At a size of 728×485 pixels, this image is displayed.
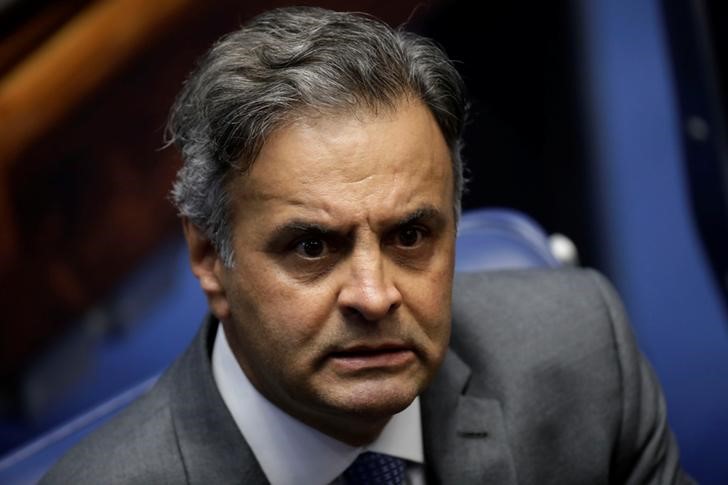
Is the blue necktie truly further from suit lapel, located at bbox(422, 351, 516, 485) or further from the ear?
the ear

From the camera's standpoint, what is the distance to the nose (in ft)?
3.75

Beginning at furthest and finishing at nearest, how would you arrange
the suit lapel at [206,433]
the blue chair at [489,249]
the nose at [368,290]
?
the blue chair at [489,249] → the suit lapel at [206,433] → the nose at [368,290]

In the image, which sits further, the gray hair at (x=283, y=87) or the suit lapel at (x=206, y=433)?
the suit lapel at (x=206, y=433)

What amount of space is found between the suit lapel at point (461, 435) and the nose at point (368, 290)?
0.97 ft

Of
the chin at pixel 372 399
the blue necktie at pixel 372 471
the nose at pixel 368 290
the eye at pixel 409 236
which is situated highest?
the eye at pixel 409 236

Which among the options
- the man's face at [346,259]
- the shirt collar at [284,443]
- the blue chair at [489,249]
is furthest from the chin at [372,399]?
the blue chair at [489,249]

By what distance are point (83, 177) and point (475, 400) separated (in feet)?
2.45

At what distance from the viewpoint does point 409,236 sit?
122 centimetres

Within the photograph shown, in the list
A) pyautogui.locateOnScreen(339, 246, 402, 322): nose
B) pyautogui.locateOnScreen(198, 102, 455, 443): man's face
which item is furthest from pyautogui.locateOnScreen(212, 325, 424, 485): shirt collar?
pyautogui.locateOnScreen(339, 246, 402, 322): nose

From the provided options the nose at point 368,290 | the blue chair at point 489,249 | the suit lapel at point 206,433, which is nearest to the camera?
the nose at point 368,290

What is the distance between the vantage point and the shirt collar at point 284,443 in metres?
1.32

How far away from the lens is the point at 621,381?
154 cm

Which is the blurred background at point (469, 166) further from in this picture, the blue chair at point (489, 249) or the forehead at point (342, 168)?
the forehead at point (342, 168)

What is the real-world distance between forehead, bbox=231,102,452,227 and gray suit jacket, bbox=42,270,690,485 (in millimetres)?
308
